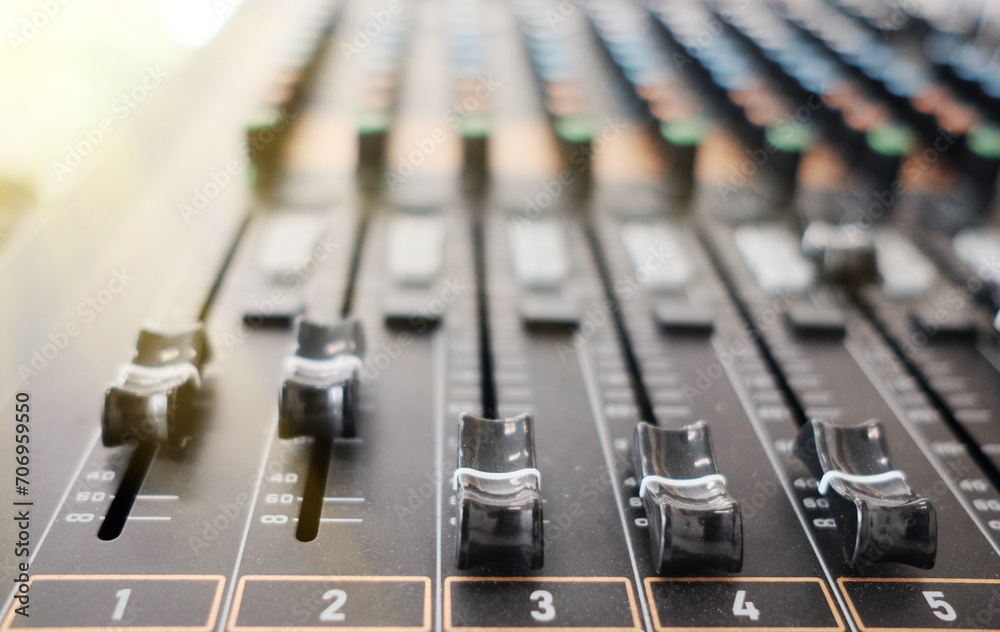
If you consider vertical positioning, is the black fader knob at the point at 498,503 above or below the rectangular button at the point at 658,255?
below

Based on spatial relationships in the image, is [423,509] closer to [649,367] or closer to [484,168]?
[649,367]

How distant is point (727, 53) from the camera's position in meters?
1.86

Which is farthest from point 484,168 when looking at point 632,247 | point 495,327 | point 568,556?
point 568,556

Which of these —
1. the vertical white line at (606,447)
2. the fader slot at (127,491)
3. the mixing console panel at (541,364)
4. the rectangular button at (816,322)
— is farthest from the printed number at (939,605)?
the fader slot at (127,491)

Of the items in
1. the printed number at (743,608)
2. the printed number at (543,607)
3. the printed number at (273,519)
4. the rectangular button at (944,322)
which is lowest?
the printed number at (743,608)

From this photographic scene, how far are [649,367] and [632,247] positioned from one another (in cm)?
29

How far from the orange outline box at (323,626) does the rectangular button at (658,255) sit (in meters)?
0.59

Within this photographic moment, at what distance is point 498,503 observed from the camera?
65cm

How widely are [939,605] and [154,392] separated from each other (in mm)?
755

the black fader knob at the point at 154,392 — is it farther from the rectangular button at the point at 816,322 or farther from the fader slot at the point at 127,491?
the rectangular button at the point at 816,322

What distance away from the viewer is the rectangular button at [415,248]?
108cm

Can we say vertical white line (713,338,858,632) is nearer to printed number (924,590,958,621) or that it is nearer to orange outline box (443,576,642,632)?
printed number (924,590,958,621)

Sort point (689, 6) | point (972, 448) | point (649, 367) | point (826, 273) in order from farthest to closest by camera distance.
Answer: point (689, 6) → point (826, 273) → point (649, 367) → point (972, 448)

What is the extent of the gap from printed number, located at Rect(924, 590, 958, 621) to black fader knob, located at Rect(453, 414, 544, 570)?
0.34 metres
